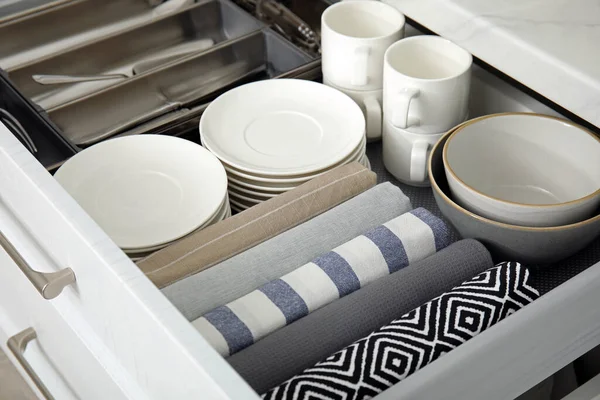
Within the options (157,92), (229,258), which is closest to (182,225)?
(229,258)

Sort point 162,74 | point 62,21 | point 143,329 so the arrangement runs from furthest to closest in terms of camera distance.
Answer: point 62,21 < point 162,74 < point 143,329

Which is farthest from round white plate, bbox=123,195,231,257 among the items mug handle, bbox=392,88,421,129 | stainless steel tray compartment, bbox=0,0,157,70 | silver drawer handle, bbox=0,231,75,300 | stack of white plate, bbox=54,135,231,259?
stainless steel tray compartment, bbox=0,0,157,70

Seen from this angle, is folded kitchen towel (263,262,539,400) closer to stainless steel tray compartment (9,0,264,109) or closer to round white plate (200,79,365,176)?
round white plate (200,79,365,176)

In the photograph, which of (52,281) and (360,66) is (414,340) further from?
(360,66)

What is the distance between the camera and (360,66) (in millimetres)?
964

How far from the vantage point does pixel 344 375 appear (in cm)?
63

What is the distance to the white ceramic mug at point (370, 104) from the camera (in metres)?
0.98

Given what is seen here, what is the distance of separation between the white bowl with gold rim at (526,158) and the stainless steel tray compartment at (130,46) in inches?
14.6

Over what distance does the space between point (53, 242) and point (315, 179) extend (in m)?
0.28

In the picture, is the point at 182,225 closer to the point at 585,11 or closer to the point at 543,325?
the point at 543,325

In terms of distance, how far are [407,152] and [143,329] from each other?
1.48ft

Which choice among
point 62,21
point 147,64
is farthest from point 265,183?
point 62,21

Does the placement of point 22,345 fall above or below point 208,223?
below

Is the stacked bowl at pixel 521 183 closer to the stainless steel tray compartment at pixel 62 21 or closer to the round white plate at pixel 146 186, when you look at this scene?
the round white plate at pixel 146 186
